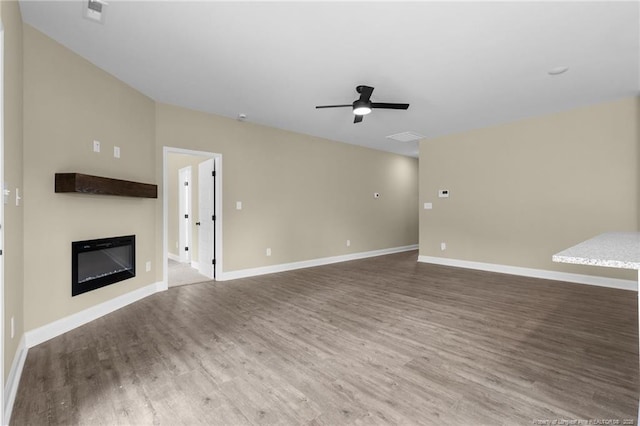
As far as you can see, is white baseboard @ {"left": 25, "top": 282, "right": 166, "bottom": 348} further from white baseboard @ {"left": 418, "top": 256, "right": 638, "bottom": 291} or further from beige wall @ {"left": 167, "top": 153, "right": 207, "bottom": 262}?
white baseboard @ {"left": 418, "top": 256, "right": 638, "bottom": 291}

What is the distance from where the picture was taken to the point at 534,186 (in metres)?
5.04

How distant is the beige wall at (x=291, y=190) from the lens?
15.9 ft

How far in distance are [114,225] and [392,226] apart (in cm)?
614

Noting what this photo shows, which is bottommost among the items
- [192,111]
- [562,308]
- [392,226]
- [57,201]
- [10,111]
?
[562,308]

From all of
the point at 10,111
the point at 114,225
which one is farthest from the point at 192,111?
the point at 10,111

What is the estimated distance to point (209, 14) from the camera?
94.3 inches

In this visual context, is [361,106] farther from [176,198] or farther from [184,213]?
[176,198]

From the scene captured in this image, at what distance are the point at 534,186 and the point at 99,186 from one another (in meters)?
6.11

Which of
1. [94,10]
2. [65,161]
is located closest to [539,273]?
[94,10]

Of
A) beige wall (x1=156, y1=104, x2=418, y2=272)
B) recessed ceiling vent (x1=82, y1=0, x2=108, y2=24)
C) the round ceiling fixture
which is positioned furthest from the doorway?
the round ceiling fixture

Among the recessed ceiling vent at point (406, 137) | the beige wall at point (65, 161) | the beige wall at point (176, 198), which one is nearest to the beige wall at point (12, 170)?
the beige wall at point (65, 161)

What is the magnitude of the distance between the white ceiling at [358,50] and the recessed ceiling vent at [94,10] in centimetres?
4

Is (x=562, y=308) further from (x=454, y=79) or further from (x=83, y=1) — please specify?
(x=83, y=1)

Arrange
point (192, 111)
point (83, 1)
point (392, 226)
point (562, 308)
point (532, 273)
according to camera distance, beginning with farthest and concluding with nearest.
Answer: point (392, 226) < point (532, 273) < point (192, 111) < point (562, 308) < point (83, 1)
